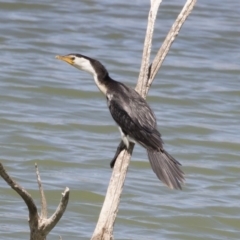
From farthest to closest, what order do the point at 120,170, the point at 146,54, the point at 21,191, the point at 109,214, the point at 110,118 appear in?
the point at 110,118 → the point at 146,54 → the point at 120,170 → the point at 109,214 → the point at 21,191

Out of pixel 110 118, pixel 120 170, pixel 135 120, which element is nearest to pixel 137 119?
pixel 135 120

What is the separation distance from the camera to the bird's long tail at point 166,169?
15.6 feet

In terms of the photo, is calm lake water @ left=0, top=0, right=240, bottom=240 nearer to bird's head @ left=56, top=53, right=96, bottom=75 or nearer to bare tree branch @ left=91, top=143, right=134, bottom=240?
bird's head @ left=56, top=53, right=96, bottom=75

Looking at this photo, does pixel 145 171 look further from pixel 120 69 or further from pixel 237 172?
pixel 120 69

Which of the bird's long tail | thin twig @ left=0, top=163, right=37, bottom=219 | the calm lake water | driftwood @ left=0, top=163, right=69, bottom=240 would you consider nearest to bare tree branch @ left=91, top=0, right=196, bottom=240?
the bird's long tail

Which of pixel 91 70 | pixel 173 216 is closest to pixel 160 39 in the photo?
pixel 173 216

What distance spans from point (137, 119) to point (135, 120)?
0.01 meters

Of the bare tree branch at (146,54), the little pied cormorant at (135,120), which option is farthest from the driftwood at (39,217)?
the bare tree branch at (146,54)

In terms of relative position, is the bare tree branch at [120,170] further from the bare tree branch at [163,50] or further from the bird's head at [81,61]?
the bird's head at [81,61]

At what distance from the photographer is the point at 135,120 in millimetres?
5066

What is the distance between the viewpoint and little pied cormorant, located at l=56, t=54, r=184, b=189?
4949 mm

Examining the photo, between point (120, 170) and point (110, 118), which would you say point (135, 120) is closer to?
point (120, 170)

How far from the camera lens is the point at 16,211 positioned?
7.12 m

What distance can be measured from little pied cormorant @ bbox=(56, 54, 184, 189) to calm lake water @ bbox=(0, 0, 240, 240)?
1928mm
